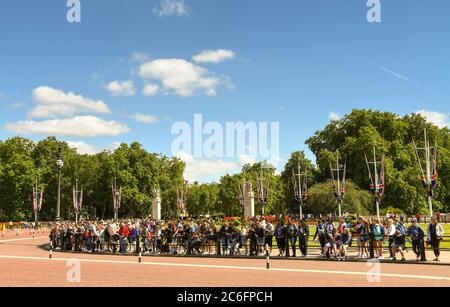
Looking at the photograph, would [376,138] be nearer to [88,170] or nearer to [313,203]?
[313,203]

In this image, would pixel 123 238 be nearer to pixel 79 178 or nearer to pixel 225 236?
pixel 225 236

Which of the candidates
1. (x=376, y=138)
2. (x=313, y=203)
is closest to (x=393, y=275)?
(x=313, y=203)

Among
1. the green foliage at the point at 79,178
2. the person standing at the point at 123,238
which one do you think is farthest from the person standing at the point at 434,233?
the green foliage at the point at 79,178

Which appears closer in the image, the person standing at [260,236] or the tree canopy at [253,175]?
the person standing at [260,236]

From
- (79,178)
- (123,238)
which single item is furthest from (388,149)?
(79,178)

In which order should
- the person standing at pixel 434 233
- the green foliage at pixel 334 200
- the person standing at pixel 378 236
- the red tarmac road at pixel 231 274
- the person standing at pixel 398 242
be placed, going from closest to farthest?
the red tarmac road at pixel 231 274, the person standing at pixel 434 233, the person standing at pixel 398 242, the person standing at pixel 378 236, the green foliage at pixel 334 200

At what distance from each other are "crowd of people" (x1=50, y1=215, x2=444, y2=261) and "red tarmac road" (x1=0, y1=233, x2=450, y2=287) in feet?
5.11

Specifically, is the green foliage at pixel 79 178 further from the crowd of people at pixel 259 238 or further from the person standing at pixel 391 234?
the person standing at pixel 391 234

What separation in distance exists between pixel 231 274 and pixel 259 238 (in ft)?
24.1

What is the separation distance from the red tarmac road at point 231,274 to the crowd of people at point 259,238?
156 cm

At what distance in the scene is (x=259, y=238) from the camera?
22.5 metres

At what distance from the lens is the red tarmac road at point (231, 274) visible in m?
13.2
